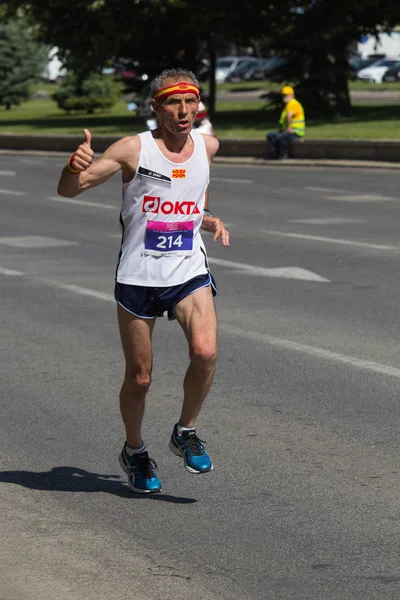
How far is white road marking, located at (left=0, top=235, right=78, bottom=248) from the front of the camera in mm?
16378

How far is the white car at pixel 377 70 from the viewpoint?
82062 mm

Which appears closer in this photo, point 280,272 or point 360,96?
point 280,272

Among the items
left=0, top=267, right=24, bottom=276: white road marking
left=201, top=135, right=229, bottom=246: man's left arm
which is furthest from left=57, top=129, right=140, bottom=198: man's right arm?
left=0, top=267, right=24, bottom=276: white road marking

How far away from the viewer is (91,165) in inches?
233

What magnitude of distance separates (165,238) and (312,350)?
377cm

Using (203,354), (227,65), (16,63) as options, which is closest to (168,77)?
(203,354)

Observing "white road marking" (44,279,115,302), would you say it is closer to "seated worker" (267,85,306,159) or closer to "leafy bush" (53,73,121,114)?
"seated worker" (267,85,306,159)

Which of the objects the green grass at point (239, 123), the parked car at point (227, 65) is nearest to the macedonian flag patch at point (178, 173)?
the green grass at point (239, 123)

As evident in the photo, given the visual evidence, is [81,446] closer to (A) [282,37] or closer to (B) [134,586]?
(B) [134,586]

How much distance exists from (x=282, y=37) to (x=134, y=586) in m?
37.5

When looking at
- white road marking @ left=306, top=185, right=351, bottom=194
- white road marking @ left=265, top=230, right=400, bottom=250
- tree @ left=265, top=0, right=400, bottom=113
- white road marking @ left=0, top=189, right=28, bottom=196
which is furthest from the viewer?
tree @ left=265, top=0, right=400, bottom=113

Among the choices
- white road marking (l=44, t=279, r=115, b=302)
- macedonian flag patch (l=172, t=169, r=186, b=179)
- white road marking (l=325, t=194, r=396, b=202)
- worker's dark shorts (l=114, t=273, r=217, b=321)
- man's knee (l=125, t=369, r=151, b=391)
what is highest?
macedonian flag patch (l=172, t=169, r=186, b=179)

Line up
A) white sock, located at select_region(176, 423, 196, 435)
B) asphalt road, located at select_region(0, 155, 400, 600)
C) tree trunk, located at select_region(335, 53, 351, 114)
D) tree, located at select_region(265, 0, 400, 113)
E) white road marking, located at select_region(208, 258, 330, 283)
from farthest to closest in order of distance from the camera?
tree trunk, located at select_region(335, 53, 351, 114), tree, located at select_region(265, 0, 400, 113), white road marking, located at select_region(208, 258, 330, 283), white sock, located at select_region(176, 423, 196, 435), asphalt road, located at select_region(0, 155, 400, 600)

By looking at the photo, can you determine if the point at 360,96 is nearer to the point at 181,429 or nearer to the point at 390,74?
the point at 390,74
